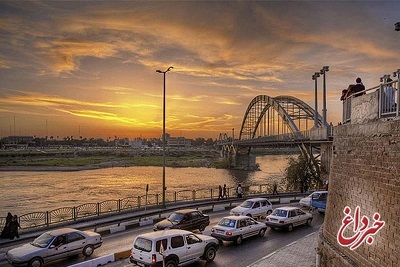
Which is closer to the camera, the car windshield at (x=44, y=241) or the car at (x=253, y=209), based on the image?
the car windshield at (x=44, y=241)

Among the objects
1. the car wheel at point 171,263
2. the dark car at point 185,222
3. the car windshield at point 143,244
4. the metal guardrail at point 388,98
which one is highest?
the metal guardrail at point 388,98

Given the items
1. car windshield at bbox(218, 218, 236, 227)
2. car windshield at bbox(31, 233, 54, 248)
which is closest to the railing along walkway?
car windshield at bbox(31, 233, 54, 248)

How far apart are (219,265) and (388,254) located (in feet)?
23.2

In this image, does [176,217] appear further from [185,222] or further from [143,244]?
[143,244]

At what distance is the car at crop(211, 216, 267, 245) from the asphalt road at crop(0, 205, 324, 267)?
38 centimetres

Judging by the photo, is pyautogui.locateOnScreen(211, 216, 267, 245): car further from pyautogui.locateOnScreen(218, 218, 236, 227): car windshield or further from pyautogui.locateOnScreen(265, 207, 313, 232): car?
pyautogui.locateOnScreen(265, 207, 313, 232): car

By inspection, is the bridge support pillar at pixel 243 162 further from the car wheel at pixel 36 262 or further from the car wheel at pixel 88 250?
the car wheel at pixel 36 262

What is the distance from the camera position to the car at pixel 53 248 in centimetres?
1226

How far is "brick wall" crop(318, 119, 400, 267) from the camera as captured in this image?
24.1 feet

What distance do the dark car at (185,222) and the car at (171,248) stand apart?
3.38 metres

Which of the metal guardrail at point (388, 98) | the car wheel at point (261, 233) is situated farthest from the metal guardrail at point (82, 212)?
the metal guardrail at point (388, 98)

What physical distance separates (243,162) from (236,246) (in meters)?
78.8

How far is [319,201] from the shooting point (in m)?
22.4

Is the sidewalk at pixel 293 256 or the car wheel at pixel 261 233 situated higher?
the sidewalk at pixel 293 256
